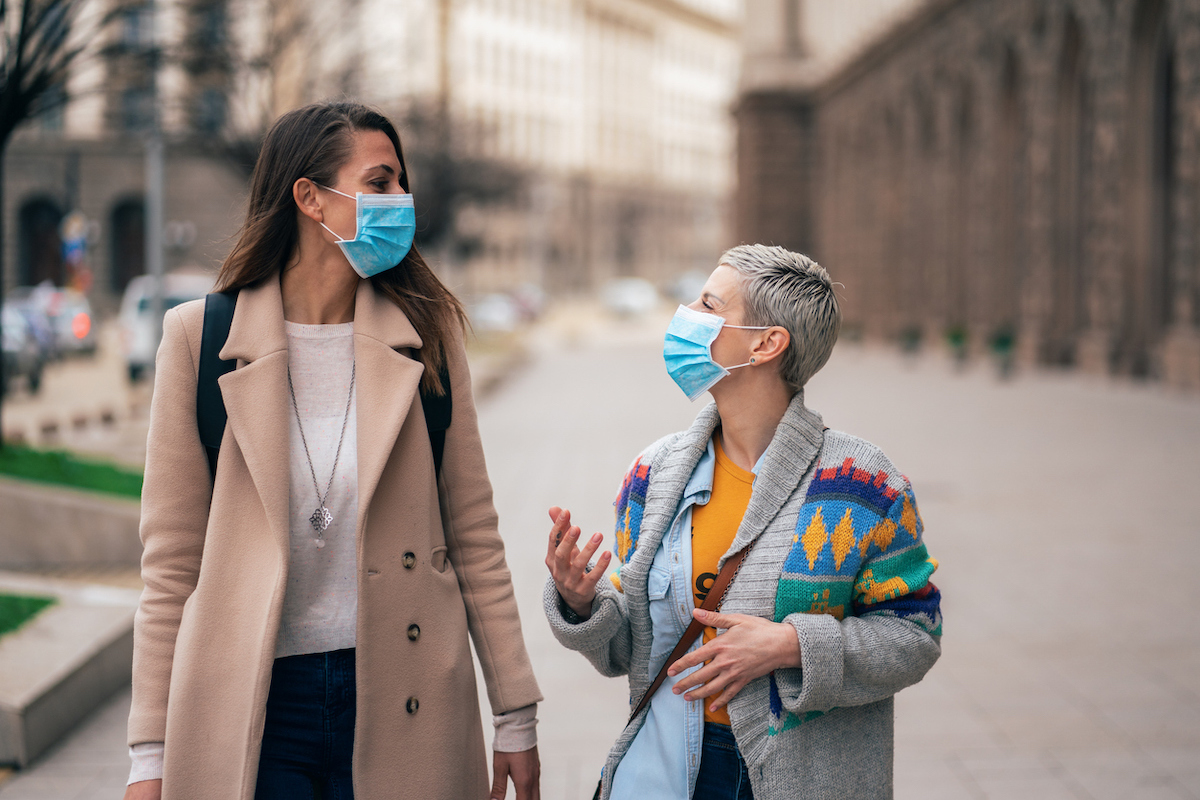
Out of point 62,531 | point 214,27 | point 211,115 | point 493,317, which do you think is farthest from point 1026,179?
point 493,317

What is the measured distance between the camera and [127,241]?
51844mm

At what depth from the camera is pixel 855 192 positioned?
42312mm

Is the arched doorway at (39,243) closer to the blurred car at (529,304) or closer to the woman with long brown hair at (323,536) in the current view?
the blurred car at (529,304)

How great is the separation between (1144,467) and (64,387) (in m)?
20.5

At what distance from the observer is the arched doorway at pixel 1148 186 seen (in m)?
20.4

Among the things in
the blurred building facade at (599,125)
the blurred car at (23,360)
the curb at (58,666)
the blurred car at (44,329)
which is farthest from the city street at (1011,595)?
the blurred building facade at (599,125)

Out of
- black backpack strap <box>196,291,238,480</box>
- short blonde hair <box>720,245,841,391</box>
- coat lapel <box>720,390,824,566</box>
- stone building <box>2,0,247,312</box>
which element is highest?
stone building <box>2,0,247,312</box>

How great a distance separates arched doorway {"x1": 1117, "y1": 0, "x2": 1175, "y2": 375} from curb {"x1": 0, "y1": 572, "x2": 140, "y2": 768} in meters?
18.9

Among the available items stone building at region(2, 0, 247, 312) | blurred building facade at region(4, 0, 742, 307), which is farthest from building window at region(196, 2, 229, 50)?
stone building at region(2, 0, 247, 312)

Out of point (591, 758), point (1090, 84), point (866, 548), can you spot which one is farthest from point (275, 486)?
point (1090, 84)

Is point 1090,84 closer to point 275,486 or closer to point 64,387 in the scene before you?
point 64,387

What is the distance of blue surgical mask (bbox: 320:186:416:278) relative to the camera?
2457mm

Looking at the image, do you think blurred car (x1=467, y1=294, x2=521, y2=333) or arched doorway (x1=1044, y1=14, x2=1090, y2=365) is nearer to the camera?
arched doorway (x1=1044, y1=14, x2=1090, y2=365)

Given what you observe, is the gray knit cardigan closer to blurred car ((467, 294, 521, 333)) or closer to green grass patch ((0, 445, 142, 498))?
green grass patch ((0, 445, 142, 498))
